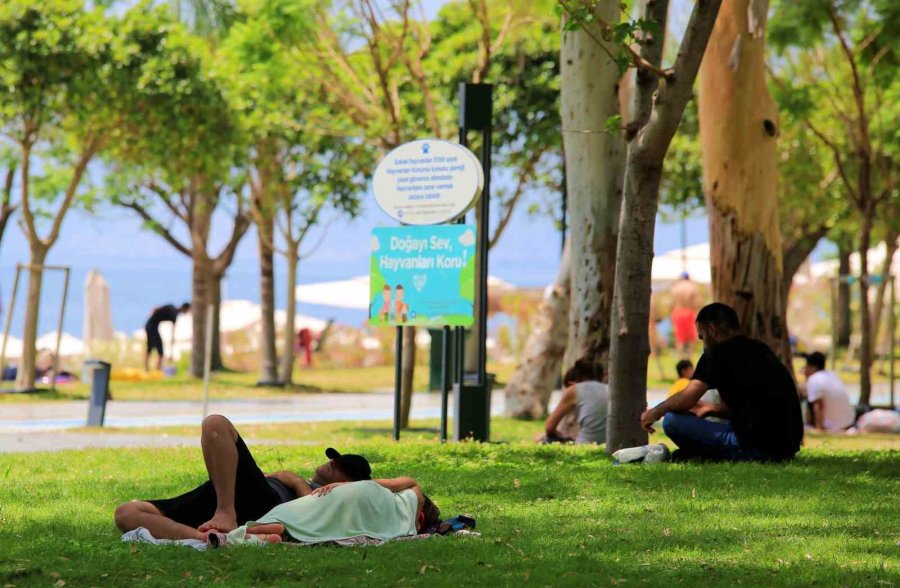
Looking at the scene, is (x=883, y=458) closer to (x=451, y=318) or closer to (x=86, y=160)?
(x=451, y=318)

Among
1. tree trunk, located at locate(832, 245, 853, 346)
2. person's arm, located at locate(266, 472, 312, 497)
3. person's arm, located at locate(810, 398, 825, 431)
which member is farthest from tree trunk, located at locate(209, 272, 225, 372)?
person's arm, located at locate(266, 472, 312, 497)

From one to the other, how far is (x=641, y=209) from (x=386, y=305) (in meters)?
3.22

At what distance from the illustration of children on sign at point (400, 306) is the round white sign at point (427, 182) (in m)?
0.65

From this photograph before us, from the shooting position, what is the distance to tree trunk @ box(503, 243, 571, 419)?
1984 centimetres

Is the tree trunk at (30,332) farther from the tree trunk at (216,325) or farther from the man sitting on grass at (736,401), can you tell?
the man sitting on grass at (736,401)

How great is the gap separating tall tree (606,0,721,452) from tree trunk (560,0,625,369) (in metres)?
4.09

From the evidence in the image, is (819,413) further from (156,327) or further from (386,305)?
(156,327)

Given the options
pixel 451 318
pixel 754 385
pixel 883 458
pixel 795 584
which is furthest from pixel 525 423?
pixel 795 584

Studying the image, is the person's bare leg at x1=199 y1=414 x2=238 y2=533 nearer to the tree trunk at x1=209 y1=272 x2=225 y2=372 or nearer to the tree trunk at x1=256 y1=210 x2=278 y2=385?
the tree trunk at x1=256 y1=210 x2=278 y2=385

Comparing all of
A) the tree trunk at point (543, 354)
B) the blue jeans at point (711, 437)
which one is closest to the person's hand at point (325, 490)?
the blue jeans at point (711, 437)

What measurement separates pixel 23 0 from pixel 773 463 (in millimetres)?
15889

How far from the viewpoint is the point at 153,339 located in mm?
32438

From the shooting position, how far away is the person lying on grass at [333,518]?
275 inches

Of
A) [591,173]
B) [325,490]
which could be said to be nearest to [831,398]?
[591,173]
